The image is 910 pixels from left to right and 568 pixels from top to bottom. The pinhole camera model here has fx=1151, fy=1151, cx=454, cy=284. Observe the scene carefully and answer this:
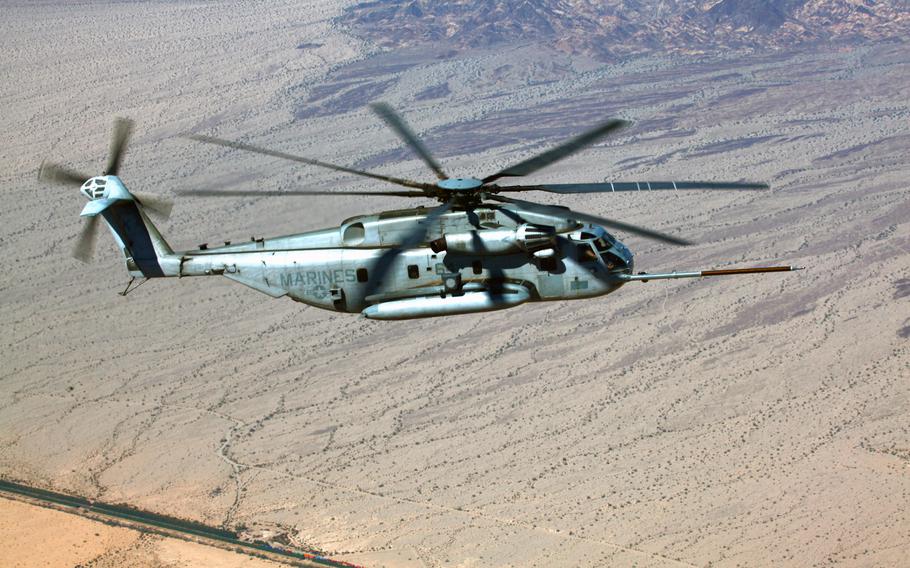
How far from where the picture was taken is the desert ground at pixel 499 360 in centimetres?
6203

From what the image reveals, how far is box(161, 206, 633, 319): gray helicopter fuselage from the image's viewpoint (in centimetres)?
3139

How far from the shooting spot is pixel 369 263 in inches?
1281

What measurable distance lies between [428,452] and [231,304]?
25009 millimetres

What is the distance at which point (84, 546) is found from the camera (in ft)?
179

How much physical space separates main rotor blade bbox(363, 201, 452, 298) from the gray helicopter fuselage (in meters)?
0.04

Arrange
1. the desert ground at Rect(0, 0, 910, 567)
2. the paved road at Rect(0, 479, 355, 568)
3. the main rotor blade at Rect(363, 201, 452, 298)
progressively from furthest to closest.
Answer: the desert ground at Rect(0, 0, 910, 567)
the paved road at Rect(0, 479, 355, 568)
the main rotor blade at Rect(363, 201, 452, 298)

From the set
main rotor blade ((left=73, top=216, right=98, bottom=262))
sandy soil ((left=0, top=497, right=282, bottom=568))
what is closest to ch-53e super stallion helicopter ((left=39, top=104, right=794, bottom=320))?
main rotor blade ((left=73, top=216, right=98, bottom=262))

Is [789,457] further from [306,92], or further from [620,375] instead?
[306,92]

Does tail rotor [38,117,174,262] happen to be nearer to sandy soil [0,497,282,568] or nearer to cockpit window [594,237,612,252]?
cockpit window [594,237,612,252]

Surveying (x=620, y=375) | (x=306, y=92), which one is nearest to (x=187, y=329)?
(x=620, y=375)

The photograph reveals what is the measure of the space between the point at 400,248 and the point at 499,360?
49.4 metres

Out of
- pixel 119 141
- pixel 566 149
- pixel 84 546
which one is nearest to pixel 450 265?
pixel 566 149

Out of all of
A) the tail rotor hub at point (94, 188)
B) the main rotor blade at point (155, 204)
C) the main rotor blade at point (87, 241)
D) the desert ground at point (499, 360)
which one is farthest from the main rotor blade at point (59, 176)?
the desert ground at point (499, 360)

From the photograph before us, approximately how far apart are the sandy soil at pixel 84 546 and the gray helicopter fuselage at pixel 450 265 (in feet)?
84.7
